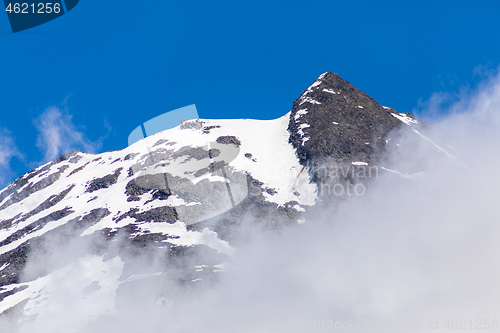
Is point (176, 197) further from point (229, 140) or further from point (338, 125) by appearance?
point (338, 125)

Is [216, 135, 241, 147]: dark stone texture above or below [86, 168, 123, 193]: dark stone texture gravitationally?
above

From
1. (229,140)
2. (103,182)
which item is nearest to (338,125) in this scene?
(229,140)

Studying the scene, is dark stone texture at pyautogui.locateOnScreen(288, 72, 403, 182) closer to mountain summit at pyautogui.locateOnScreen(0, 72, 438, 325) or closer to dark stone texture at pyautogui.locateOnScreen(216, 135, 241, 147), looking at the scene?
mountain summit at pyautogui.locateOnScreen(0, 72, 438, 325)

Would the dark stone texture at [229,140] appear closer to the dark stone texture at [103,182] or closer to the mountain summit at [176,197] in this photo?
the mountain summit at [176,197]

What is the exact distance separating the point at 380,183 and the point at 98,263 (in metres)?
77.3

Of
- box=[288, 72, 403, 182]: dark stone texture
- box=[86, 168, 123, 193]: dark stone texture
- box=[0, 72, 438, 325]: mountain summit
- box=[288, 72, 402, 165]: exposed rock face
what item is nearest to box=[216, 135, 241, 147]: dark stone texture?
box=[0, 72, 438, 325]: mountain summit

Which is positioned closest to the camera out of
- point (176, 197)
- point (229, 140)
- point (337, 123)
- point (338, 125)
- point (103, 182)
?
point (176, 197)

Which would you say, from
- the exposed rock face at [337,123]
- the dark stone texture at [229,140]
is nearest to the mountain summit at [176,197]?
the exposed rock face at [337,123]

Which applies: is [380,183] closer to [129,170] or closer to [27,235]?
[129,170]

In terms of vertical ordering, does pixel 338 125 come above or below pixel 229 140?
below

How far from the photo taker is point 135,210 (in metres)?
146

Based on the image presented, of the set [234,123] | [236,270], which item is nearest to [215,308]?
[236,270]

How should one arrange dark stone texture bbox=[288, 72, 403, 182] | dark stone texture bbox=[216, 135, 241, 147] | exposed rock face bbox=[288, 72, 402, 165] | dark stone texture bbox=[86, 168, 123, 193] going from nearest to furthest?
1. dark stone texture bbox=[288, 72, 403, 182]
2. exposed rock face bbox=[288, 72, 402, 165]
3. dark stone texture bbox=[86, 168, 123, 193]
4. dark stone texture bbox=[216, 135, 241, 147]

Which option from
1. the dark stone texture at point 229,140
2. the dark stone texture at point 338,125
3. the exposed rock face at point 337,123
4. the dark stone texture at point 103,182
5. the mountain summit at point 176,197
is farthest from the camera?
the dark stone texture at point 229,140
